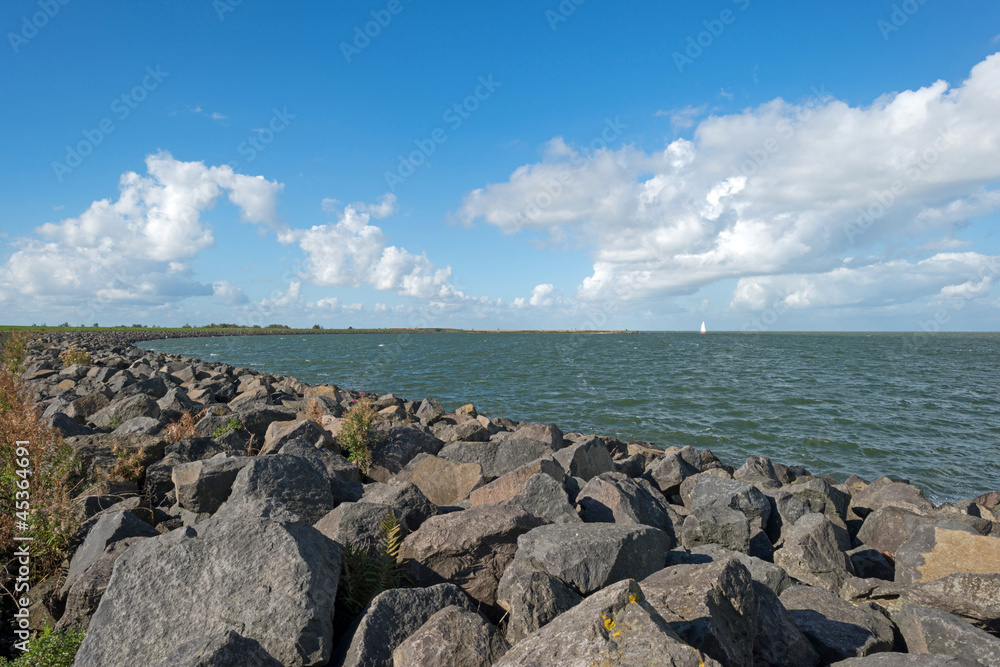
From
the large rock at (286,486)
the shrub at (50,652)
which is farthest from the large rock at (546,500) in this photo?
the shrub at (50,652)

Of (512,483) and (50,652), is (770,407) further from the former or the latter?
(50,652)

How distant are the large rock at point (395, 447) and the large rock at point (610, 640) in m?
6.61

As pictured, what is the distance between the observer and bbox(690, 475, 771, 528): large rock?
7598 mm

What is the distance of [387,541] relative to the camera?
4953mm

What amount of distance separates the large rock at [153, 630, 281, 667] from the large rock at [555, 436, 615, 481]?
19.5 feet

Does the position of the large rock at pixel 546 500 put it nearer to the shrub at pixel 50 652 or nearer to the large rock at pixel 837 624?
the large rock at pixel 837 624

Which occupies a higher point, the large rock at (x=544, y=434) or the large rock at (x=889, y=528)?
the large rock at (x=544, y=434)

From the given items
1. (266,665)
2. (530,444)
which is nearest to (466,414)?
(530,444)

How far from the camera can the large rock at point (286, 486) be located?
5742 mm

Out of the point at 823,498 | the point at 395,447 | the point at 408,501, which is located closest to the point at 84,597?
the point at 408,501

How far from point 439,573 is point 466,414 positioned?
1484 centimetres

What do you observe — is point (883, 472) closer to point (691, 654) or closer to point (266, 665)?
point (691, 654)

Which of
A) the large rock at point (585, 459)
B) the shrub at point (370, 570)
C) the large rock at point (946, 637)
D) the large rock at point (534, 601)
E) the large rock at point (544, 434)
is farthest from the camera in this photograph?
the large rock at point (544, 434)

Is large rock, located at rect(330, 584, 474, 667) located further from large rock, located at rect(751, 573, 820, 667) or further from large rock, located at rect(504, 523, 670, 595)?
large rock, located at rect(751, 573, 820, 667)
